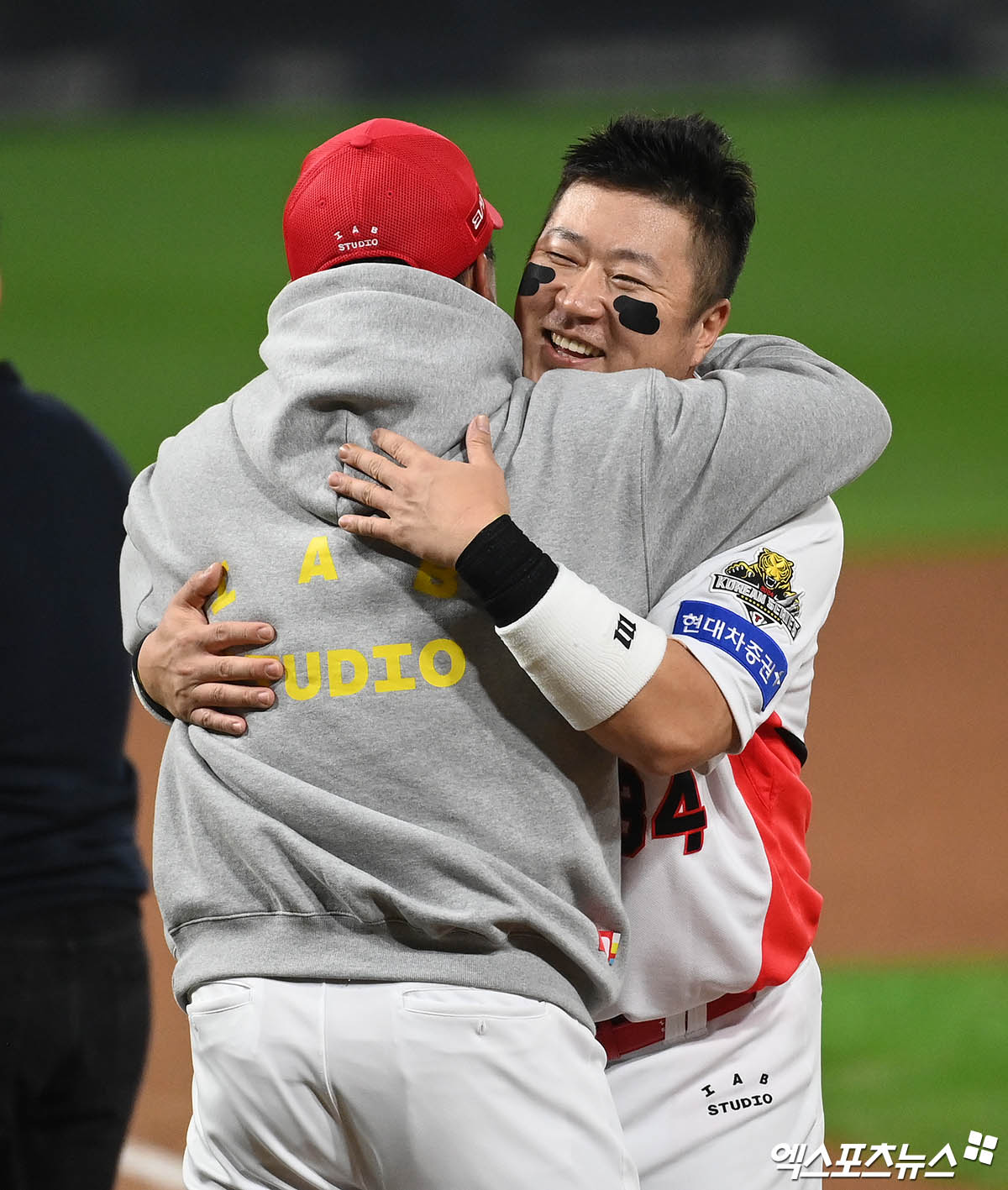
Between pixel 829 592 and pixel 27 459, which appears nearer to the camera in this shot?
pixel 829 592

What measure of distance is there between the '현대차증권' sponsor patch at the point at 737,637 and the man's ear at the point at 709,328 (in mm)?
755

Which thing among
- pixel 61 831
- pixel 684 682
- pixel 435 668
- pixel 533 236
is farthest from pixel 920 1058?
pixel 533 236

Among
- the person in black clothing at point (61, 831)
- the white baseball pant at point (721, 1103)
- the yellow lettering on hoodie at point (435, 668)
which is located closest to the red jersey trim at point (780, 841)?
the white baseball pant at point (721, 1103)

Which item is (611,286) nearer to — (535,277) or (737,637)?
(535,277)

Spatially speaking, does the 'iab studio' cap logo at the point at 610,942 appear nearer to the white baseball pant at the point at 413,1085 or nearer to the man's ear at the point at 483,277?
the white baseball pant at the point at 413,1085

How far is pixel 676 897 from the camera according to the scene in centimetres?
231

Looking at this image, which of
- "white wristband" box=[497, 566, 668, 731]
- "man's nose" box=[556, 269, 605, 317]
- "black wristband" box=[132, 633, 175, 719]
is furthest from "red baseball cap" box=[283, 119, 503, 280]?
"black wristband" box=[132, 633, 175, 719]

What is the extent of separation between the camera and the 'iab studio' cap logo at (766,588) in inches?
86.9

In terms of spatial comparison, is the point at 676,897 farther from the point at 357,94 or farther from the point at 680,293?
the point at 357,94

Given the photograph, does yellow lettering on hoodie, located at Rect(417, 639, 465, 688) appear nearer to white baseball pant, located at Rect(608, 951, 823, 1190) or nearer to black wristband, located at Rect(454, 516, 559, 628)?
black wristband, located at Rect(454, 516, 559, 628)

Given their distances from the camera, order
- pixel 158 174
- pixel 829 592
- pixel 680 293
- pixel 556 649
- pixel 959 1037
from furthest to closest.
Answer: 1. pixel 158 174
2. pixel 959 1037
3. pixel 680 293
4. pixel 829 592
5. pixel 556 649

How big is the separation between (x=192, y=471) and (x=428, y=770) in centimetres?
56

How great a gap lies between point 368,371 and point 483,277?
1.09 feet

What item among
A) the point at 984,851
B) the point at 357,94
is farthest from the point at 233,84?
the point at 984,851
